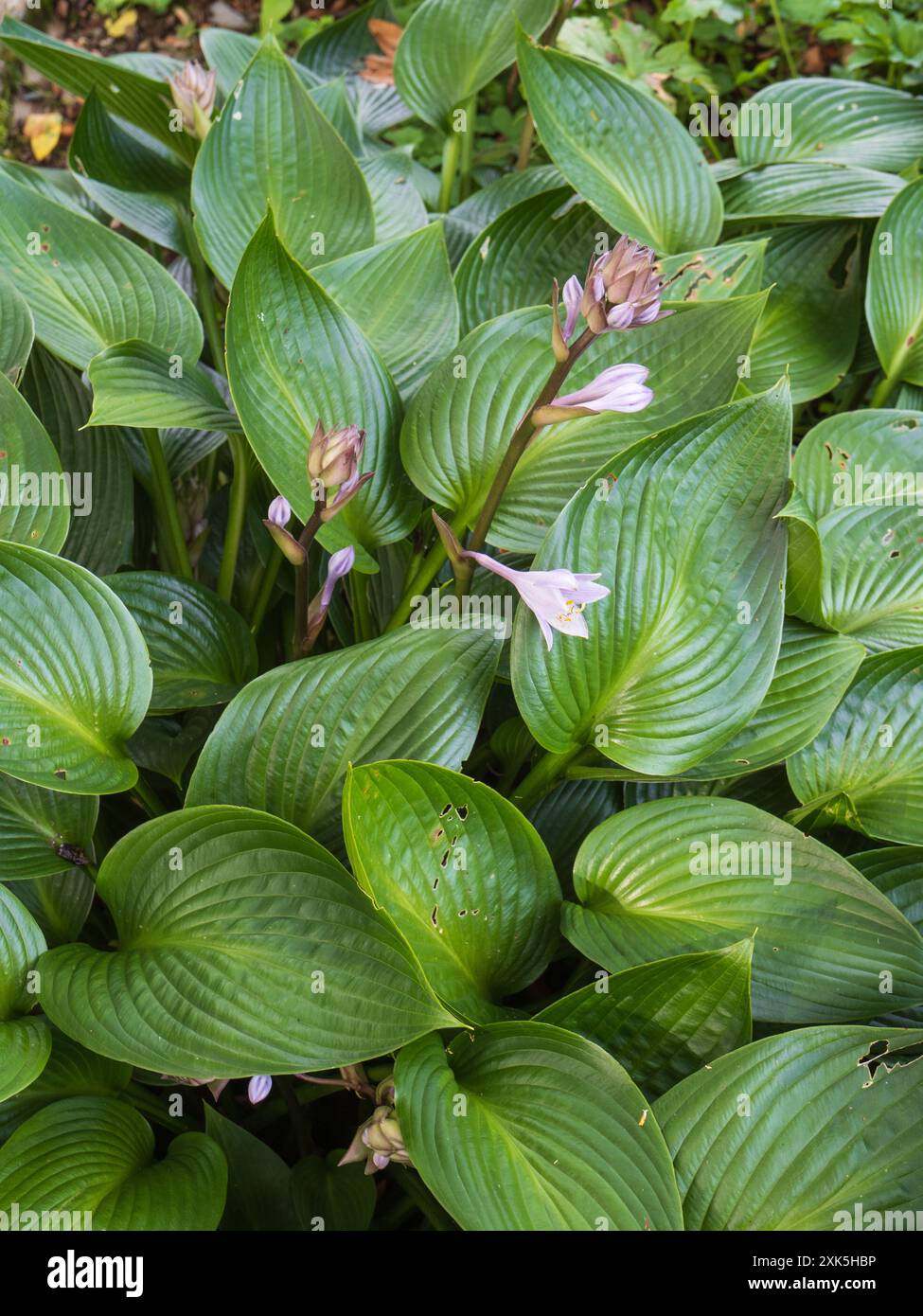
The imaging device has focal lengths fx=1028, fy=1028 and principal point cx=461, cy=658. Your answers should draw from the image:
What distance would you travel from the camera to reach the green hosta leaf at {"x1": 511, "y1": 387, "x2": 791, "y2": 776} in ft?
3.72

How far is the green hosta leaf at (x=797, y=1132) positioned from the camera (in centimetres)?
99

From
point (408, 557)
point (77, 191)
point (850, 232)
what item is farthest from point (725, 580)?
point (77, 191)

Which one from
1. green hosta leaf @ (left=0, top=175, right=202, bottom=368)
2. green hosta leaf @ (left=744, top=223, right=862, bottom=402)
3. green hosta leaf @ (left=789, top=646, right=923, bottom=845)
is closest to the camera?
green hosta leaf @ (left=789, top=646, right=923, bottom=845)

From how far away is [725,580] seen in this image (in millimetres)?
1147

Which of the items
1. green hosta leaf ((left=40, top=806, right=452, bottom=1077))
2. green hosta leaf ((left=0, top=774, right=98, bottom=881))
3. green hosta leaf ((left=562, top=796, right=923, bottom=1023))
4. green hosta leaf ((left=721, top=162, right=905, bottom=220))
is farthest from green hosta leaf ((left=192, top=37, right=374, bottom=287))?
green hosta leaf ((left=562, top=796, right=923, bottom=1023))

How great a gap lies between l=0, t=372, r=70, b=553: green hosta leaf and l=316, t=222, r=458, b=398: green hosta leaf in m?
0.44

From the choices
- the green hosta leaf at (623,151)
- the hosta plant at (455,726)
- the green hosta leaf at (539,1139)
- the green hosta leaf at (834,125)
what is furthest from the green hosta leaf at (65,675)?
the green hosta leaf at (834,125)

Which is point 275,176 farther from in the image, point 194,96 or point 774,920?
point 774,920

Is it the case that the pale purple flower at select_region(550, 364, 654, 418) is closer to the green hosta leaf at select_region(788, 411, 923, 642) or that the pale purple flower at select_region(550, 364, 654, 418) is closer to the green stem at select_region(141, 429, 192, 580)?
the green hosta leaf at select_region(788, 411, 923, 642)

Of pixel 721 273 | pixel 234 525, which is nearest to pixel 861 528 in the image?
pixel 721 273

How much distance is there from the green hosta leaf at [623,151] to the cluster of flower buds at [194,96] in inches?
19.3

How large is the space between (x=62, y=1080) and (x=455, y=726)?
58cm

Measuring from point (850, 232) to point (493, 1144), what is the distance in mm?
1588

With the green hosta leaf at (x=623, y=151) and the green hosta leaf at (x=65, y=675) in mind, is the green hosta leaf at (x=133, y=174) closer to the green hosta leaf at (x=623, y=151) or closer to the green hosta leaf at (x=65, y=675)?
the green hosta leaf at (x=623, y=151)
